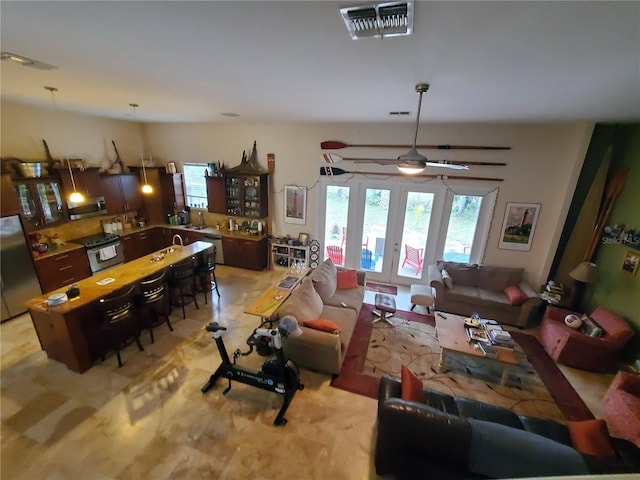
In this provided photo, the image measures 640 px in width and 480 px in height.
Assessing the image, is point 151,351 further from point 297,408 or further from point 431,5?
point 431,5

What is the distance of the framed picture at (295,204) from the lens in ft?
19.7

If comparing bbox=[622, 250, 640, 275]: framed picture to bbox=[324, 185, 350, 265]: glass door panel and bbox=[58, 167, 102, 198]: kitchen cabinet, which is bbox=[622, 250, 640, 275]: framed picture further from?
bbox=[58, 167, 102, 198]: kitchen cabinet

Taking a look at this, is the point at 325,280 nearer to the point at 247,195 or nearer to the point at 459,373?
the point at 459,373

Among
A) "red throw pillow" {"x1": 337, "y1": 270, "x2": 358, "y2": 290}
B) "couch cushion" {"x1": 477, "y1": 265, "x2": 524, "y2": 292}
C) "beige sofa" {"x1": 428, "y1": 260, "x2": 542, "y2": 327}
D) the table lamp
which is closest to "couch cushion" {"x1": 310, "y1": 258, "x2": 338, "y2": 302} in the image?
Result: "red throw pillow" {"x1": 337, "y1": 270, "x2": 358, "y2": 290}

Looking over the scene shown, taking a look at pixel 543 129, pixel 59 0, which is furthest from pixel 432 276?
pixel 59 0

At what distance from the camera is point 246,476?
228 cm

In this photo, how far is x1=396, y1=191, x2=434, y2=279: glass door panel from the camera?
5344 mm

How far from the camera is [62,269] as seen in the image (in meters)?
4.79

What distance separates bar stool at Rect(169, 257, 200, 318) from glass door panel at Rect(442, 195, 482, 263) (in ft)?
15.9

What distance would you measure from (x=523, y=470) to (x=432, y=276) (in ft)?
10.8

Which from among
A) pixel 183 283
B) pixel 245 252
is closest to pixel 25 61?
pixel 183 283

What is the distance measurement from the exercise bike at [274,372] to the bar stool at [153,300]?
1.42 m

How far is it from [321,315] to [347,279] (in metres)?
1.08

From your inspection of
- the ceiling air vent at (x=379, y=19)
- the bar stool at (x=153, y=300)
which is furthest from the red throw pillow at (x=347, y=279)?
the ceiling air vent at (x=379, y=19)
